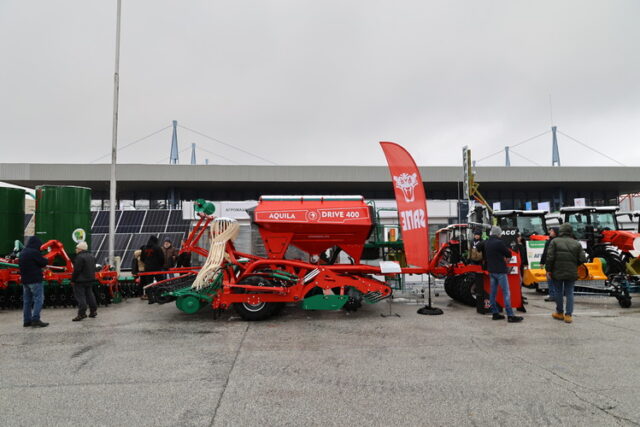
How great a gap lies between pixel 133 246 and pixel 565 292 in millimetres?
15590

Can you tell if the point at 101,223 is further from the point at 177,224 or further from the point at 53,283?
the point at 53,283

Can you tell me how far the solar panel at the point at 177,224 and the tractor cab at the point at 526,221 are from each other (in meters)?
13.1

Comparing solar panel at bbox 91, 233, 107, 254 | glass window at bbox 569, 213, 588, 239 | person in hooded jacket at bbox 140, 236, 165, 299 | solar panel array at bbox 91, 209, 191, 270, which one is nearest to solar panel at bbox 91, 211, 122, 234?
solar panel array at bbox 91, 209, 191, 270

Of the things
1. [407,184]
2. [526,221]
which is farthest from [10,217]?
[526,221]

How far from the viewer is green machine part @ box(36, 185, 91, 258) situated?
1076cm

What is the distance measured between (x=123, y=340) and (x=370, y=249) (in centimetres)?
606

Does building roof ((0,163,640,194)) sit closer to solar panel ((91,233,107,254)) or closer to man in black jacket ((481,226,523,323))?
solar panel ((91,233,107,254))

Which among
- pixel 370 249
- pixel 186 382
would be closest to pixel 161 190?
pixel 370 249

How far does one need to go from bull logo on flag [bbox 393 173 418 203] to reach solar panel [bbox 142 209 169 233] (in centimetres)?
1359

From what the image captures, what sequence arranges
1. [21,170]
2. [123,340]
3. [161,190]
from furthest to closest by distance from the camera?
1. [161,190]
2. [21,170]
3. [123,340]

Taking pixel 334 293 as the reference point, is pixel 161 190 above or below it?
above

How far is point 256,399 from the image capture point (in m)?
3.81

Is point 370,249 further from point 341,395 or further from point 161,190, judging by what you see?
point 161,190

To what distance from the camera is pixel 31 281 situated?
23.2ft
